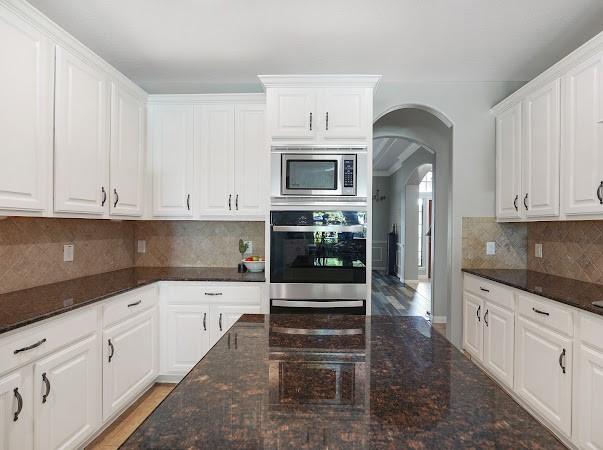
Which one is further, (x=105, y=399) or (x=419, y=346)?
(x=105, y=399)

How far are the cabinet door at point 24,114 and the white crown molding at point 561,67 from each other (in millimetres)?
3117

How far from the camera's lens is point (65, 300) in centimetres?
201

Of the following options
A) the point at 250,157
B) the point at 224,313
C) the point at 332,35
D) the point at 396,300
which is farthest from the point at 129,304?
the point at 396,300

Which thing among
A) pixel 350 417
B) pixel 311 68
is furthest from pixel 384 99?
pixel 350 417

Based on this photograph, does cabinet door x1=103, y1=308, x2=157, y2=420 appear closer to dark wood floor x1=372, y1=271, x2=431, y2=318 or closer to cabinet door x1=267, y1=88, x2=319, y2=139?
cabinet door x1=267, y1=88, x2=319, y2=139

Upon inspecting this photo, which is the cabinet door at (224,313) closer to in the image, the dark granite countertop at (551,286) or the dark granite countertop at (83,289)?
the dark granite countertop at (83,289)

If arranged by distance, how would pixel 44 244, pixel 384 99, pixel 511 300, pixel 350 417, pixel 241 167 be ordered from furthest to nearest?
1. pixel 384 99
2. pixel 241 167
3. pixel 511 300
4. pixel 44 244
5. pixel 350 417

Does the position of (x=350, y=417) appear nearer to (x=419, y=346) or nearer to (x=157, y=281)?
(x=419, y=346)

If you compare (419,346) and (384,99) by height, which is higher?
(384,99)

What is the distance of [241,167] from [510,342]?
8.25 feet

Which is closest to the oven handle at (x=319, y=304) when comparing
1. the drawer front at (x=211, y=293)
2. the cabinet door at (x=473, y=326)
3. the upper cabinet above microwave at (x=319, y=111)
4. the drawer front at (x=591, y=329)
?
the drawer front at (x=211, y=293)

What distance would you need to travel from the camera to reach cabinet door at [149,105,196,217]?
3.23 m

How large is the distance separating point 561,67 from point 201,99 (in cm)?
272

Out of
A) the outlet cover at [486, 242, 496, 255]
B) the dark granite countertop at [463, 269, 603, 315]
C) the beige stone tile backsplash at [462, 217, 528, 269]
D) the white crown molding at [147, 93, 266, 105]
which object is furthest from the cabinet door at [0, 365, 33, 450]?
the outlet cover at [486, 242, 496, 255]
